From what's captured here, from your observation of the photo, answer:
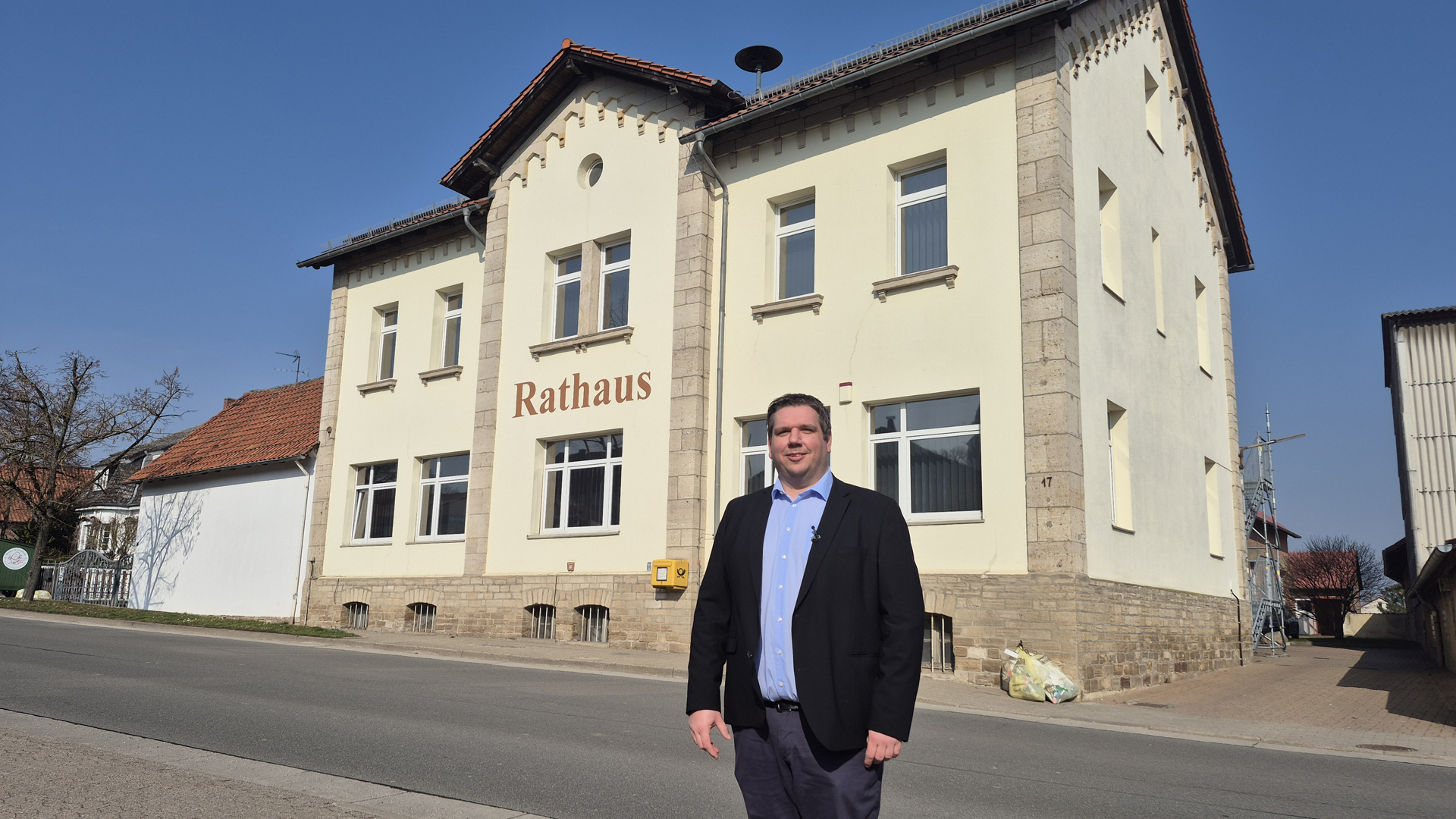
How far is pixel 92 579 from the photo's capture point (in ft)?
93.2

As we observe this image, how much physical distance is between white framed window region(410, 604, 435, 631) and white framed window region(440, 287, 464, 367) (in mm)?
4673

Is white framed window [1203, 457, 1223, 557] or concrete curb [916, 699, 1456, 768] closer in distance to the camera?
concrete curb [916, 699, 1456, 768]

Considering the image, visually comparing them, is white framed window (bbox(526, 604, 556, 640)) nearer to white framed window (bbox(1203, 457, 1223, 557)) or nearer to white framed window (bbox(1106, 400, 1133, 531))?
white framed window (bbox(1106, 400, 1133, 531))

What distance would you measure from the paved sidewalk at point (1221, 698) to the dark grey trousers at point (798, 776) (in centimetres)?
748

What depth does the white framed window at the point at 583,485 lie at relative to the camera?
17.6 metres

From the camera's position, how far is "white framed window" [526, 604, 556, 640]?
710 inches

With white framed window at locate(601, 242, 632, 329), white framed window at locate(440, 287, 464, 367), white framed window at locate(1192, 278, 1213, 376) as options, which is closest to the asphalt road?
white framed window at locate(601, 242, 632, 329)

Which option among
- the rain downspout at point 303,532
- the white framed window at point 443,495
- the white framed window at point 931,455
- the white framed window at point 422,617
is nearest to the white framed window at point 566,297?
the white framed window at point 443,495

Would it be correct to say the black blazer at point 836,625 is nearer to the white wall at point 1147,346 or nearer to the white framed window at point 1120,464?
the white wall at point 1147,346

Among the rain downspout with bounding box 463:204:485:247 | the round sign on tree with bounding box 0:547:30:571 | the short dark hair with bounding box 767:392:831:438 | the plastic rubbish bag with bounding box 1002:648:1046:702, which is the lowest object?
the plastic rubbish bag with bounding box 1002:648:1046:702

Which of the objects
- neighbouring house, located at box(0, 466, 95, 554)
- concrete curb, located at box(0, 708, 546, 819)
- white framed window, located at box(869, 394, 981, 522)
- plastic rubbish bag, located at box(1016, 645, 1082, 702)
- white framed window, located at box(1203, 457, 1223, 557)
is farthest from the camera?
neighbouring house, located at box(0, 466, 95, 554)

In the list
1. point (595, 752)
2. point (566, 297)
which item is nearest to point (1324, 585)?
point (566, 297)

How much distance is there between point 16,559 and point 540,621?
1941 centimetres

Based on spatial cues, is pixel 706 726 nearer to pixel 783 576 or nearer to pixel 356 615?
pixel 783 576
